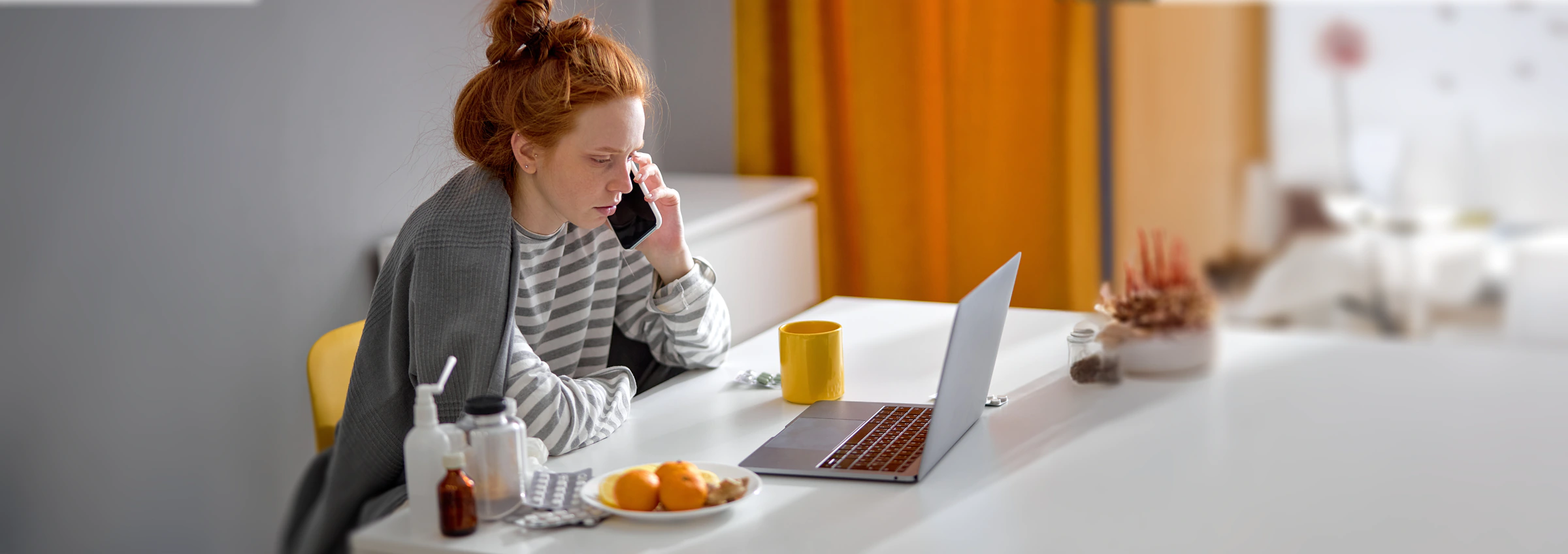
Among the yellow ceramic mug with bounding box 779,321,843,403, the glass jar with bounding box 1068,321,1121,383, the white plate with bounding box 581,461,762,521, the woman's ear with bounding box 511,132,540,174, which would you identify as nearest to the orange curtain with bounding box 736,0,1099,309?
the glass jar with bounding box 1068,321,1121,383

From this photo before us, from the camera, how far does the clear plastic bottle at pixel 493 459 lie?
1.05 metres

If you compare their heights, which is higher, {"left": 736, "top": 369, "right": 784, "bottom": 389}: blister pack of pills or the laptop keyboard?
{"left": 736, "top": 369, "right": 784, "bottom": 389}: blister pack of pills

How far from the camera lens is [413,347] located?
4.19 ft

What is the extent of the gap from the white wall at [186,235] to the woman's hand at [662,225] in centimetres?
26

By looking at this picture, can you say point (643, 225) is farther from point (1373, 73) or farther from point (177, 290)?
point (1373, 73)

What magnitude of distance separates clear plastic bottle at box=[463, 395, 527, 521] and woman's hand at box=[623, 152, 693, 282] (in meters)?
0.52

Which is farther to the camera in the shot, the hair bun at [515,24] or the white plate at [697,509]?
the hair bun at [515,24]

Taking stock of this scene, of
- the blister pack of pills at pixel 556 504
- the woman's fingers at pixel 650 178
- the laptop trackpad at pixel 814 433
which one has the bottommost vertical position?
the laptop trackpad at pixel 814 433

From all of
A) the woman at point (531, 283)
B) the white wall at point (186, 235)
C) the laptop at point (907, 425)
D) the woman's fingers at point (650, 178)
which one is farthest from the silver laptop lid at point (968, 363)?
the white wall at point (186, 235)

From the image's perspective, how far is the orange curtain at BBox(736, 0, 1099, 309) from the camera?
8.97ft

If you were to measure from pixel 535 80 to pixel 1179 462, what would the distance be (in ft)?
2.67

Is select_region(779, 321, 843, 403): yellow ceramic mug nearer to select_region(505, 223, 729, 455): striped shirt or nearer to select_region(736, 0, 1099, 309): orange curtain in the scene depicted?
select_region(505, 223, 729, 455): striped shirt

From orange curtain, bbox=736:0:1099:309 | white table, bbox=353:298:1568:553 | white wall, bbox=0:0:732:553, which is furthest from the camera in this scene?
orange curtain, bbox=736:0:1099:309

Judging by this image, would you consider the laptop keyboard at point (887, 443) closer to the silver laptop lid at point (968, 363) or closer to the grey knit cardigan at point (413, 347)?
the silver laptop lid at point (968, 363)
